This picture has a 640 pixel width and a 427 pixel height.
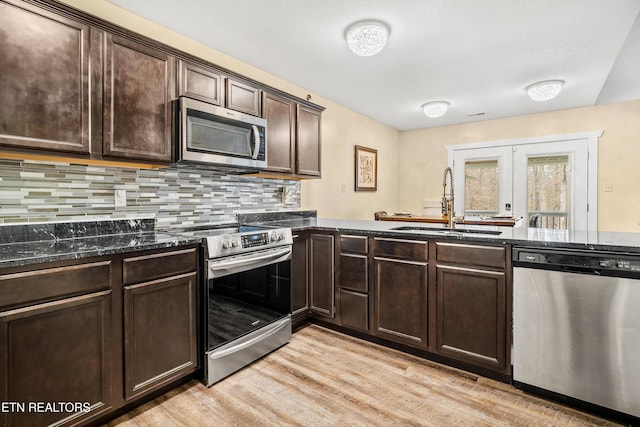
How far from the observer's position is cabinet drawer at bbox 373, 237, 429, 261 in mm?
2318

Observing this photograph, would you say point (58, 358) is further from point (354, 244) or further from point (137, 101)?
point (354, 244)

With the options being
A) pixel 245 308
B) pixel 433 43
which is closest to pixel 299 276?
pixel 245 308

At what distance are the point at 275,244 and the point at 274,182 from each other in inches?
45.8

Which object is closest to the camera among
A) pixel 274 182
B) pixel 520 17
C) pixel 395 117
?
pixel 520 17

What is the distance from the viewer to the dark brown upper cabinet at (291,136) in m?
2.92

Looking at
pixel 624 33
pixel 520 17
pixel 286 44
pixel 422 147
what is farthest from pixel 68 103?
pixel 422 147

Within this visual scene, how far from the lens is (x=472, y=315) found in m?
2.13

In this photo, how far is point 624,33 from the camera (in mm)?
2549

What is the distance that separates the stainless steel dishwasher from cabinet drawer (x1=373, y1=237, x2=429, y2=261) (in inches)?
22.4

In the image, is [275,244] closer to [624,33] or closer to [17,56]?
[17,56]

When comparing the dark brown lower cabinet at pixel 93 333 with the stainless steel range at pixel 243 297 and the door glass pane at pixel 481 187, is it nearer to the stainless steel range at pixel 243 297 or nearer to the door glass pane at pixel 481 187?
the stainless steel range at pixel 243 297

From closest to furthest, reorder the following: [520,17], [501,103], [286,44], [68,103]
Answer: [68,103] → [520,17] → [286,44] → [501,103]

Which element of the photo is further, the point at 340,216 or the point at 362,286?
the point at 340,216

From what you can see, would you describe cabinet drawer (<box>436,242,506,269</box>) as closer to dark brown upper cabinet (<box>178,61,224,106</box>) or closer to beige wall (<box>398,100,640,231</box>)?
dark brown upper cabinet (<box>178,61,224,106</box>)
